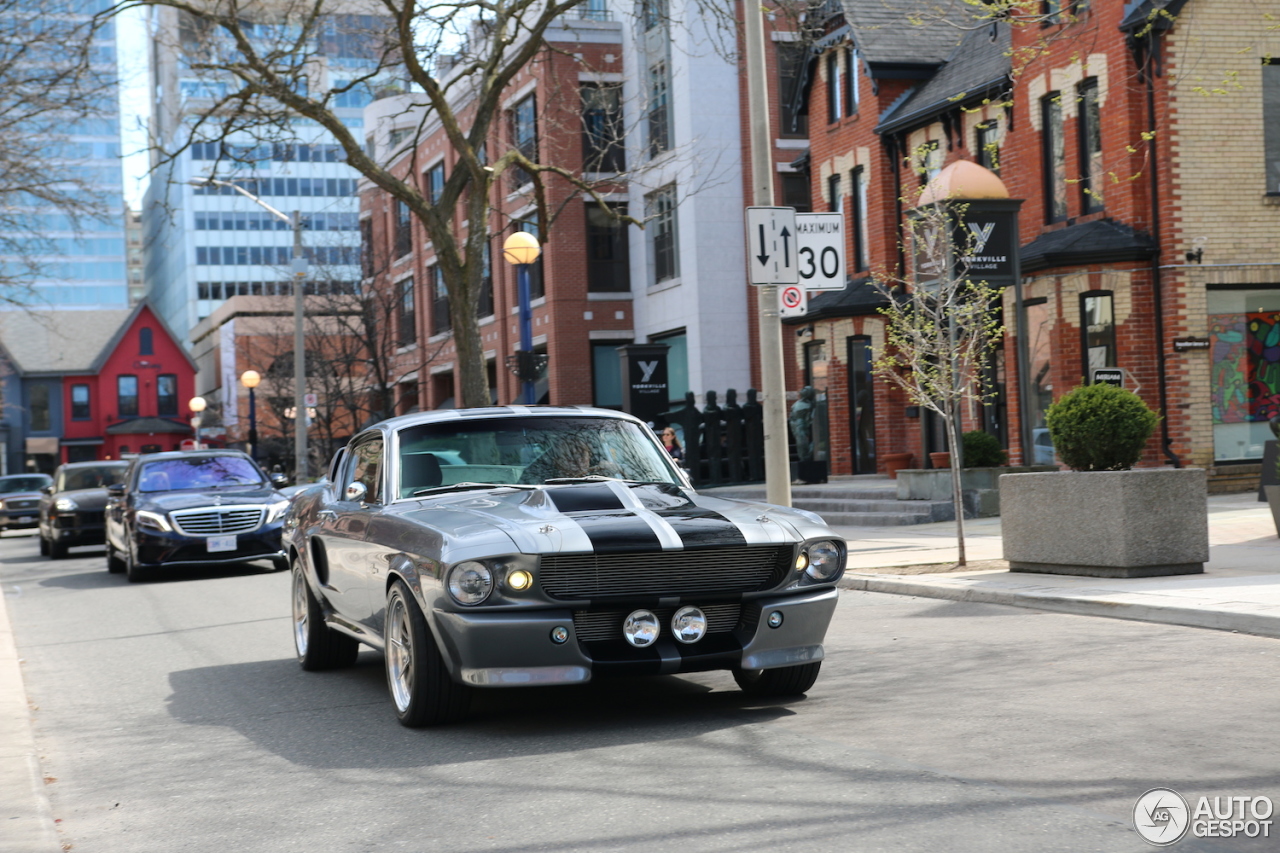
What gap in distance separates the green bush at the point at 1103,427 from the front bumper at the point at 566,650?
20.5ft

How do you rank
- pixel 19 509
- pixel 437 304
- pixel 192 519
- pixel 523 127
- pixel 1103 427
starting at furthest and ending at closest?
pixel 437 304, pixel 523 127, pixel 19 509, pixel 192 519, pixel 1103 427

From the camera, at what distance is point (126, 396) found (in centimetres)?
7906

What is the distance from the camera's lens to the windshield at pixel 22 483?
1517 inches

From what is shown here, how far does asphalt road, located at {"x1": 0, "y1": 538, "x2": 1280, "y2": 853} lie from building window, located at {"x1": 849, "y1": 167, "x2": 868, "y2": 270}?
20647 millimetres

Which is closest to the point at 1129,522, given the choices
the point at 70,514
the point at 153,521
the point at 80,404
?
the point at 153,521

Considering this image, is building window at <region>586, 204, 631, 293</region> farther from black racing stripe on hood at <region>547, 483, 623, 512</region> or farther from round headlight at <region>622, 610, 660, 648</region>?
round headlight at <region>622, 610, 660, 648</region>

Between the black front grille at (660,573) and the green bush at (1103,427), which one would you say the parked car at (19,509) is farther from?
the black front grille at (660,573)

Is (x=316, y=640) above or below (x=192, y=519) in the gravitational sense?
below

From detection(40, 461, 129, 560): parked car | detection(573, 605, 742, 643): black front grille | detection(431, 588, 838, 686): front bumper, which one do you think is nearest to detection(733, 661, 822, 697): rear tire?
detection(431, 588, 838, 686): front bumper

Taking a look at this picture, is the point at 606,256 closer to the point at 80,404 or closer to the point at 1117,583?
the point at 1117,583

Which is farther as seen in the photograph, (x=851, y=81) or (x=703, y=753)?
(x=851, y=81)

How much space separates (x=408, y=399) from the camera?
2240 inches

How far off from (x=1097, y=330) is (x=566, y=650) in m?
17.6

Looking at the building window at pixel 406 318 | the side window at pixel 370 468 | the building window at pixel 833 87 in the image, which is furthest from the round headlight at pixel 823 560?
the building window at pixel 406 318
